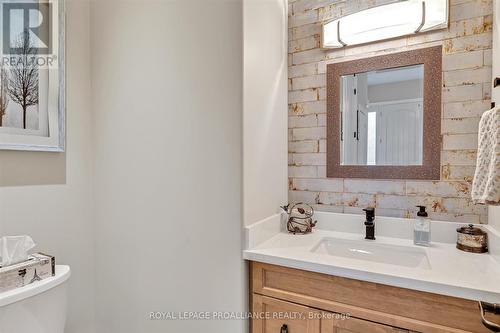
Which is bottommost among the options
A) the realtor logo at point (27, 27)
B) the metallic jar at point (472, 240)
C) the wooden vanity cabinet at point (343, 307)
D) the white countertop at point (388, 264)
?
the wooden vanity cabinet at point (343, 307)

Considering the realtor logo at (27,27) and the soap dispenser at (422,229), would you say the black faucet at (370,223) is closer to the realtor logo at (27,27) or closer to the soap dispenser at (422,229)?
the soap dispenser at (422,229)

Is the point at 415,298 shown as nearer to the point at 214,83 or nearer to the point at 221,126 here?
the point at 221,126

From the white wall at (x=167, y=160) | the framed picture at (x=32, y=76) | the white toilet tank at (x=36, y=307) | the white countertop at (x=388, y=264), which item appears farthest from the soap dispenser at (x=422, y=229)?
the framed picture at (x=32, y=76)

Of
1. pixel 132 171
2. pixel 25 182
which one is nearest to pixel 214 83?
pixel 132 171

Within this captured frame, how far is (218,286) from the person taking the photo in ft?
3.91

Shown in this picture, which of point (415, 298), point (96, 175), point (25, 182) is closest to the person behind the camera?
point (415, 298)

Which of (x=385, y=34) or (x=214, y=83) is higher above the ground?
(x=385, y=34)

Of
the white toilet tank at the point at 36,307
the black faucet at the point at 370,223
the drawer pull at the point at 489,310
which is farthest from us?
the black faucet at the point at 370,223

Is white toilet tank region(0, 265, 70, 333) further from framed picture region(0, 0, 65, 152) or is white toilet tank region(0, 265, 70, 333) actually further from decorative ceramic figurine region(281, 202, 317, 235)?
decorative ceramic figurine region(281, 202, 317, 235)

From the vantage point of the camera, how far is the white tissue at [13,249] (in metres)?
1.07

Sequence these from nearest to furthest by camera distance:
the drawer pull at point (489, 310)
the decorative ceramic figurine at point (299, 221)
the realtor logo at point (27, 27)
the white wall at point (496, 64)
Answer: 1. the drawer pull at point (489, 310)
2. the white wall at point (496, 64)
3. the realtor logo at point (27, 27)
4. the decorative ceramic figurine at point (299, 221)

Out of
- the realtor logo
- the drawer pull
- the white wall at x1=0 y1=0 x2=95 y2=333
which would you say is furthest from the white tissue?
the drawer pull

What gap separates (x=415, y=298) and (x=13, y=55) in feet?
6.27

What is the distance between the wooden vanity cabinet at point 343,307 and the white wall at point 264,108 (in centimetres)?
30
